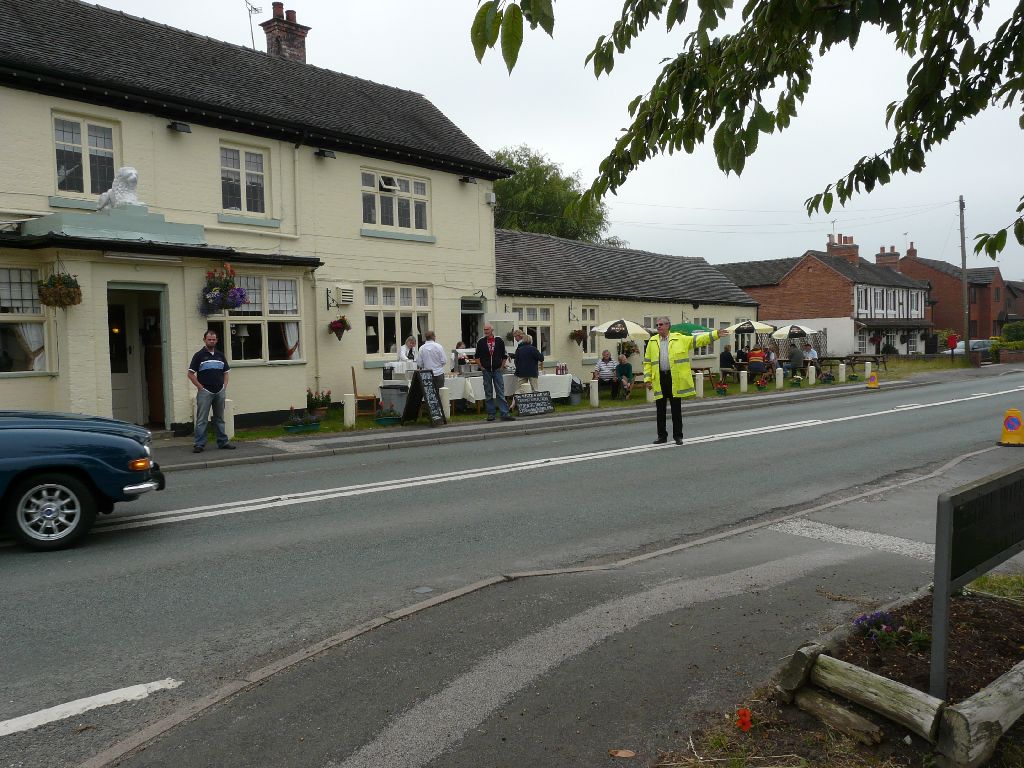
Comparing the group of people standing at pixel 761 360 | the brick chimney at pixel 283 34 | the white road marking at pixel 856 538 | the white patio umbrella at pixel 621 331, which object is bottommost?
the white road marking at pixel 856 538

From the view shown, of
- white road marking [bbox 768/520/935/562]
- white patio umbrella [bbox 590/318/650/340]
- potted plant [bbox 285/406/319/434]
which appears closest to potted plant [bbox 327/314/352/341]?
potted plant [bbox 285/406/319/434]

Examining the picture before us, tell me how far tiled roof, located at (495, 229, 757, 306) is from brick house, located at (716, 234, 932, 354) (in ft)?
74.4

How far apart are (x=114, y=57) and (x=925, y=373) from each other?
3579 cm

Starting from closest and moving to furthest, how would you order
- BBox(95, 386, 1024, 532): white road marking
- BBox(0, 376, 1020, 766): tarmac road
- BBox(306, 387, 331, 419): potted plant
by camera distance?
BBox(0, 376, 1020, 766): tarmac road, BBox(95, 386, 1024, 532): white road marking, BBox(306, 387, 331, 419): potted plant

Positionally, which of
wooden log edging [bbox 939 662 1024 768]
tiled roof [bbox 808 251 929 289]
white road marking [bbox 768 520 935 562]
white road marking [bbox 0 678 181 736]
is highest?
tiled roof [bbox 808 251 929 289]

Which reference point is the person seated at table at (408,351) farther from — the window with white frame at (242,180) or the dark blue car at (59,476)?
the dark blue car at (59,476)

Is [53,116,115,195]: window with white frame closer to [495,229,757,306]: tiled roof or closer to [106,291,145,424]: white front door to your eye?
[106,291,145,424]: white front door

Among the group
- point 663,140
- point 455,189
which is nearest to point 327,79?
point 455,189

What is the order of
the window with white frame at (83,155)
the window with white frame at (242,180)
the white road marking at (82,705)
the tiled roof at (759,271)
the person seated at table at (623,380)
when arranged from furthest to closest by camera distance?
the tiled roof at (759,271)
the person seated at table at (623,380)
the window with white frame at (242,180)
the window with white frame at (83,155)
the white road marking at (82,705)

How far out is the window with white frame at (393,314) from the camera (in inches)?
830

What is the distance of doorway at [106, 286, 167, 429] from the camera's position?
53.4 feet

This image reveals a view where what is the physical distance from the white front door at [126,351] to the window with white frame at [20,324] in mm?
1913

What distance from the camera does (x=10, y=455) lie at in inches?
271

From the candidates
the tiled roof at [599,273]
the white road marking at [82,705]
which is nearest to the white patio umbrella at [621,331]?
the tiled roof at [599,273]
